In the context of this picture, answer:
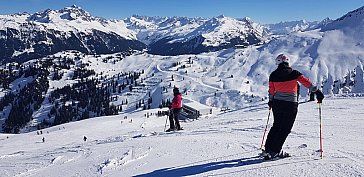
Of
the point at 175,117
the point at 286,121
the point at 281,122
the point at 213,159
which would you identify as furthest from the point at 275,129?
the point at 175,117

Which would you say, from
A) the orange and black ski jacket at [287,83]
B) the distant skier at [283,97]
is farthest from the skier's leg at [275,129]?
the orange and black ski jacket at [287,83]

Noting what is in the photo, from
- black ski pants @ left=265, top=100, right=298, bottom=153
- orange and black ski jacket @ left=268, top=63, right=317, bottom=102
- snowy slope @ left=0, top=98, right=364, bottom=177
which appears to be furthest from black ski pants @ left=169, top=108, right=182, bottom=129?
orange and black ski jacket @ left=268, top=63, right=317, bottom=102

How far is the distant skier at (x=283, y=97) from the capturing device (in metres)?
8.68

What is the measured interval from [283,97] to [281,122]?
65cm

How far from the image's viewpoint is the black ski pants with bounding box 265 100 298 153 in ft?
28.7

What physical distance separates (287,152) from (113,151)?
5.94 meters

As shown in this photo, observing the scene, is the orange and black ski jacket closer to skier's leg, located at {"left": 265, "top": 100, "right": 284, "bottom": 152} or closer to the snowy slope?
skier's leg, located at {"left": 265, "top": 100, "right": 284, "bottom": 152}

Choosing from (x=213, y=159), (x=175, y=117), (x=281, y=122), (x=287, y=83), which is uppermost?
(x=287, y=83)

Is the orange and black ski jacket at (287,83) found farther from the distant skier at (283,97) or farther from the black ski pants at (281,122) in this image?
the black ski pants at (281,122)

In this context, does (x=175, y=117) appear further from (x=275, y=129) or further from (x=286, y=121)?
(x=286, y=121)

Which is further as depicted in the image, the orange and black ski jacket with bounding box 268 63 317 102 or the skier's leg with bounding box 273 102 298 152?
the skier's leg with bounding box 273 102 298 152

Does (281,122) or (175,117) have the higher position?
(281,122)

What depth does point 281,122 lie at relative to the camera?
8.91m

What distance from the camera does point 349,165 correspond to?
820 centimetres
